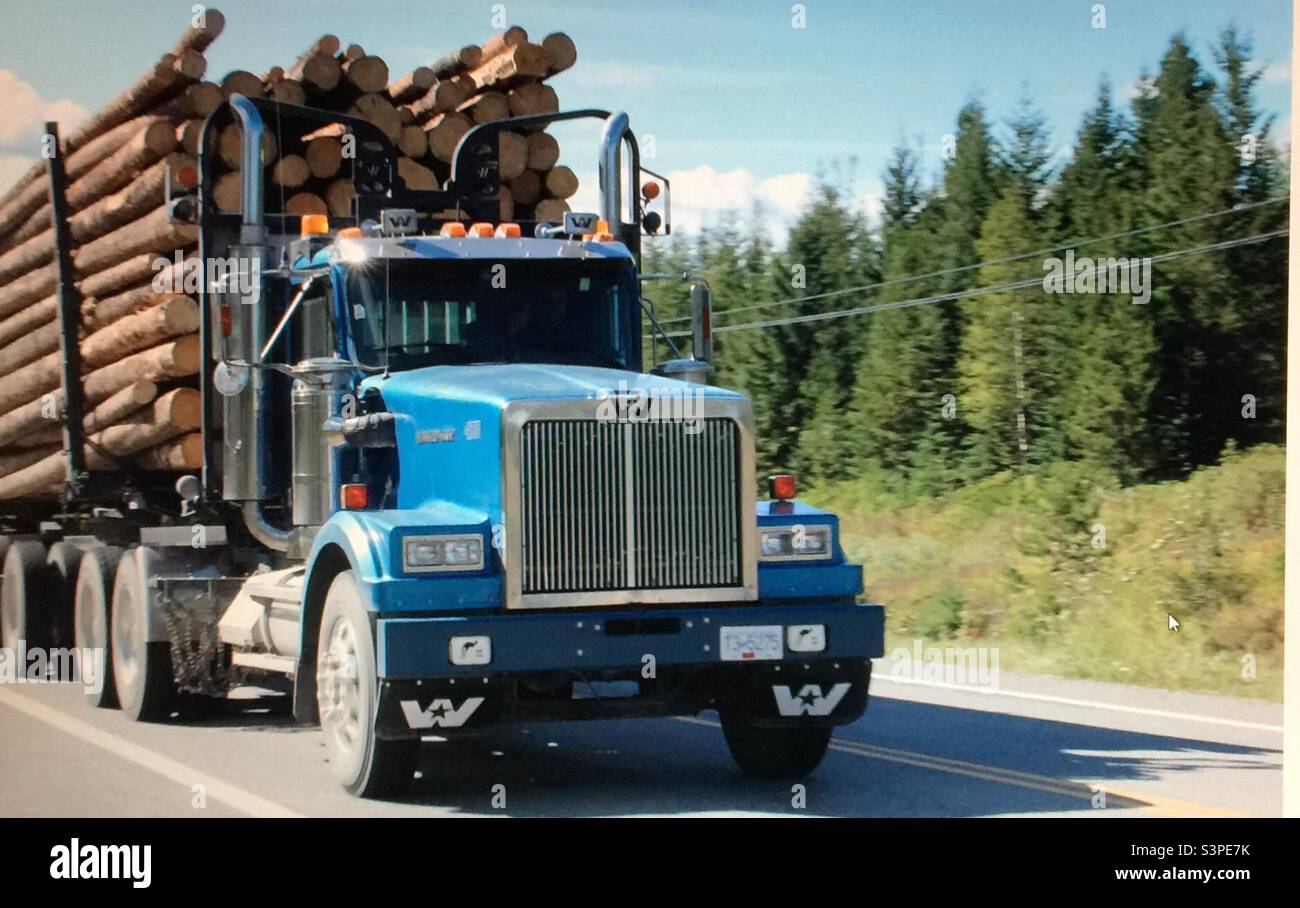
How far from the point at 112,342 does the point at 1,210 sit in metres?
3.57

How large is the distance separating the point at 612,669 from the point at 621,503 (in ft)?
2.53

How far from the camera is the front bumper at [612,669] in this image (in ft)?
31.0

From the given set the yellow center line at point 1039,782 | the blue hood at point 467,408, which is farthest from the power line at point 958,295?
the blue hood at point 467,408

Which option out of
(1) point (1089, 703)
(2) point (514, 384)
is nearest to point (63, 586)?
(2) point (514, 384)

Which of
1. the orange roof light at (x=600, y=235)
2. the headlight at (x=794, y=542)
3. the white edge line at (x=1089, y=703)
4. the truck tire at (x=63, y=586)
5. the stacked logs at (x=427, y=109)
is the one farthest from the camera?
the truck tire at (x=63, y=586)

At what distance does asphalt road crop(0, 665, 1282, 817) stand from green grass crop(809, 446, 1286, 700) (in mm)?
2736

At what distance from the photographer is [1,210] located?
683 inches

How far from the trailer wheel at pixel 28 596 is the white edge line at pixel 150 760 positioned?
34.2 inches

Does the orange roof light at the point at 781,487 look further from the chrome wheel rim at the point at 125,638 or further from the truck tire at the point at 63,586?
the truck tire at the point at 63,586

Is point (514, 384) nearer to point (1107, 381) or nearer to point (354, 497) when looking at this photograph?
point (354, 497)

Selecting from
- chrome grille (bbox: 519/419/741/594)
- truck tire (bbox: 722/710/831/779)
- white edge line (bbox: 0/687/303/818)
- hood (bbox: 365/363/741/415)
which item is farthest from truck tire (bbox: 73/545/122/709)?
chrome grille (bbox: 519/419/741/594)

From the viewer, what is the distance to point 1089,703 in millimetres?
14219

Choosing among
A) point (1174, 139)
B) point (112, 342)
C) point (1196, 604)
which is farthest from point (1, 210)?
point (1174, 139)

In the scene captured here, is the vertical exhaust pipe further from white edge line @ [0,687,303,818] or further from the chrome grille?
the chrome grille
